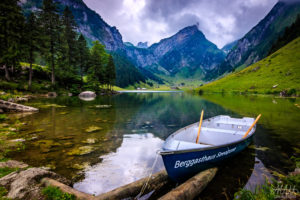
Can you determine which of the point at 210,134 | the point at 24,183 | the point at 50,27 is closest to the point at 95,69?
the point at 50,27

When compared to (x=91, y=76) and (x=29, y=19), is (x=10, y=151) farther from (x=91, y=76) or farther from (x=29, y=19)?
(x=91, y=76)

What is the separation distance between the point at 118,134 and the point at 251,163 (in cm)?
1108

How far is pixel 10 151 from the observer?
34.3 ft

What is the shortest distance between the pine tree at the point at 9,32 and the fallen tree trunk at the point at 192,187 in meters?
49.7

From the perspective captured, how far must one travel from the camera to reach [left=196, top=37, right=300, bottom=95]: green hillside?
78.4 metres

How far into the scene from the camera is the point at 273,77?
90.2 metres

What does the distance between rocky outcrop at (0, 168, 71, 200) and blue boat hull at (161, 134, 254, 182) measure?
4.54 metres

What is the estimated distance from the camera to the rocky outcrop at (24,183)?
5.28 metres

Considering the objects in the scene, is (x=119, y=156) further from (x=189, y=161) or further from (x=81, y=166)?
(x=189, y=161)

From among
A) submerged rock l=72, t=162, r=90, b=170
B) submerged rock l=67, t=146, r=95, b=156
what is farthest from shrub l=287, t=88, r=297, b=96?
submerged rock l=72, t=162, r=90, b=170

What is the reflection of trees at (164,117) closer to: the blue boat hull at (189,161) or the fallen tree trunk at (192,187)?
the blue boat hull at (189,161)

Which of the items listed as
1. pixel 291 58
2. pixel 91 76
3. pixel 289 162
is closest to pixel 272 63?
pixel 291 58

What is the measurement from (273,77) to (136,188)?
108893mm

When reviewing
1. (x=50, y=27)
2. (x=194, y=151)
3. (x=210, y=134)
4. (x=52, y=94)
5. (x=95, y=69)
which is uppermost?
(x=50, y=27)
